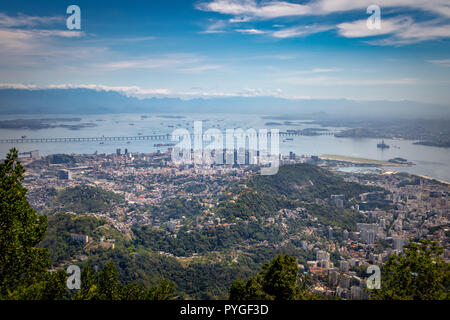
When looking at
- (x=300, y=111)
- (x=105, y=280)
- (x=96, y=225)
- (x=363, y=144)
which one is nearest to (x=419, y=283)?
(x=105, y=280)

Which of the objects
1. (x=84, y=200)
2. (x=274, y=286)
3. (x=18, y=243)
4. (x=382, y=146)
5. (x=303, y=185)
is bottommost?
(x=84, y=200)

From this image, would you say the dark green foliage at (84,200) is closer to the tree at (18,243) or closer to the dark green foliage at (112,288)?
the dark green foliage at (112,288)

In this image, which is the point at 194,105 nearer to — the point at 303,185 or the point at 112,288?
the point at 303,185

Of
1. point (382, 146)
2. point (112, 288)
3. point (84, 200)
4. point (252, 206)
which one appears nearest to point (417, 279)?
point (112, 288)

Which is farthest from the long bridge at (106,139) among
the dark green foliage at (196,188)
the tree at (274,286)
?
the tree at (274,286)

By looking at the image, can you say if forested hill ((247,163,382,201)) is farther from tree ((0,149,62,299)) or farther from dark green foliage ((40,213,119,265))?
tree ((0,149,62,299))
